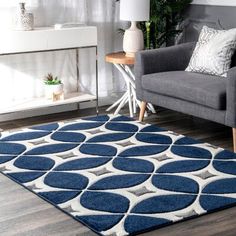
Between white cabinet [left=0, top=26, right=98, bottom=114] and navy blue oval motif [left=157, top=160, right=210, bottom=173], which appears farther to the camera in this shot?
white cabinet [left=0, top=26, right=98, bottom=114]

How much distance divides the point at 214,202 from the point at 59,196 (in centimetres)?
84

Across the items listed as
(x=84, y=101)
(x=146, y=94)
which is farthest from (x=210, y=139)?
(x=84, y=101)

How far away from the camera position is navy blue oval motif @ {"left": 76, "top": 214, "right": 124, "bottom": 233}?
8.72 ft

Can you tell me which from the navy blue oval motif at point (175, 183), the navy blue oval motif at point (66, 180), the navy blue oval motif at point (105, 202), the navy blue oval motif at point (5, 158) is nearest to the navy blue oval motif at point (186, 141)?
the navy blue oval motif at point (175, 183)

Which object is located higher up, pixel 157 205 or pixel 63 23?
pixel 63 23

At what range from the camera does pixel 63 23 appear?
4.89m

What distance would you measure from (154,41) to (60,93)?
1.04 meters

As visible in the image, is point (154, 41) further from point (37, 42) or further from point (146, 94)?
point (37, 42)

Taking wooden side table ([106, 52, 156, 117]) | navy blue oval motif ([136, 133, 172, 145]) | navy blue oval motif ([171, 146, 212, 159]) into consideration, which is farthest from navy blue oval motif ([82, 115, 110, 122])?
navy blue oval motif ([171, 146, 212, 159])

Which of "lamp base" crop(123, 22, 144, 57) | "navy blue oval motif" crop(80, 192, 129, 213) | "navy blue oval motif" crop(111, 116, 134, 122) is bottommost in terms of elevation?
"navy blue oval motif" crop(80, 192, 129, 213)

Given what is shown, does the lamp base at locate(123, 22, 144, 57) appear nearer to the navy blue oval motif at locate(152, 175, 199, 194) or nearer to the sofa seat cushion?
the sofa seat cushion

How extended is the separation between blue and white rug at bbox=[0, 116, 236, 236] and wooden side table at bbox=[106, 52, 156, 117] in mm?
476

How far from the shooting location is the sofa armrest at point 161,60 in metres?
4.44

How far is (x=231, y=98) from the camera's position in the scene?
3658mm
